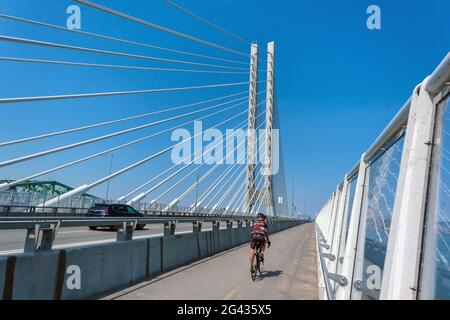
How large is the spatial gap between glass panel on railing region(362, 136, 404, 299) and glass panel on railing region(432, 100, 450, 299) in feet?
2.31

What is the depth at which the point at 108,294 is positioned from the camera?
770cm

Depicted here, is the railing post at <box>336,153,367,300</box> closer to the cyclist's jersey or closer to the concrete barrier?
the concrete barrier

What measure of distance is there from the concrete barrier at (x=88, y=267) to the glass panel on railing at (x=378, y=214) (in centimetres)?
479

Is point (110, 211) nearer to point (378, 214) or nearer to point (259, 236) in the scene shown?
point (259, 236)

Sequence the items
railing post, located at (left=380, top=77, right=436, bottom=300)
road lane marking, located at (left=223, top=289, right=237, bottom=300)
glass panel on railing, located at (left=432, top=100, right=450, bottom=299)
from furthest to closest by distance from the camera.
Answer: road lane marking, located at (left=223, top=289, right=237, bottom=300)
railing post, located at (left=380, top=77, right=436, bottom=300)
glass panel on railing, located at (left=432, top=100, right=450, bottom=299)

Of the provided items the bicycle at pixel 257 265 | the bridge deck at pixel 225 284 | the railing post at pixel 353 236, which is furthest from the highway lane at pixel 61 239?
the railing post at pixel 353 236

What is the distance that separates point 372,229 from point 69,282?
5329mm

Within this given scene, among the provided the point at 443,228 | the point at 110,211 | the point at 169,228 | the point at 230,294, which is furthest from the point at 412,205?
the point at 110,211

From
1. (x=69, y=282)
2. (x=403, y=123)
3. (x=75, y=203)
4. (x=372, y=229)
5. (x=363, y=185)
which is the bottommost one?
(x=75, y=203)

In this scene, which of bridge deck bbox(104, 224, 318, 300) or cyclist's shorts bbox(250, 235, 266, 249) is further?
cyclist's shorts bbox(250, 235, 266, 249)

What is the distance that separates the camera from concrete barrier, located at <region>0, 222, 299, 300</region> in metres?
5.68

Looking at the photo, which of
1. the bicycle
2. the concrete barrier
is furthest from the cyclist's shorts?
the concrete barrier
